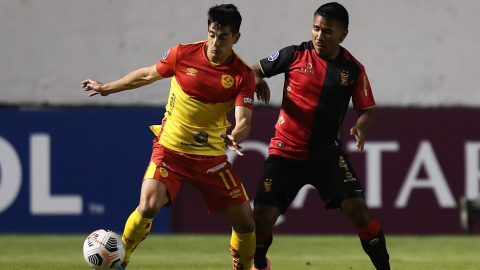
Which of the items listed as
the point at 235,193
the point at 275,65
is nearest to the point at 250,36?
the point at 275,65

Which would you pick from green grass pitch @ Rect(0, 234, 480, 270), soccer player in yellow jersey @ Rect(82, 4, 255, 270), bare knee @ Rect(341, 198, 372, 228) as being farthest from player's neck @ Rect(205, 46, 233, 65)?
green grass pitch @ Rect(0, 234, 480, 270)

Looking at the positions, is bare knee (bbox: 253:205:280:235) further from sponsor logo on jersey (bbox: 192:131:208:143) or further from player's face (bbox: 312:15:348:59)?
player's face (bbox: 312:15:348:59)

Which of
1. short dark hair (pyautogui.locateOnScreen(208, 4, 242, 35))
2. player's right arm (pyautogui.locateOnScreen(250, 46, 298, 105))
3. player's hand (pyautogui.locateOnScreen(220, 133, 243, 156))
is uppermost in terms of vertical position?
short dark hair (pyautogui.locateOnScreen(208, 4, 242, 35))

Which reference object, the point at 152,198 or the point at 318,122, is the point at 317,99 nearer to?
the point at 318,122

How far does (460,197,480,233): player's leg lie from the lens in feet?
30.8

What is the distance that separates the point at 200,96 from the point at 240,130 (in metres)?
0.44

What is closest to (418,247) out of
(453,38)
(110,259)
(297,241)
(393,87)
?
(297,241)

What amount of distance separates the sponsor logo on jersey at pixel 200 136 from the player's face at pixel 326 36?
108 cm

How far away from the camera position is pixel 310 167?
5625 mm

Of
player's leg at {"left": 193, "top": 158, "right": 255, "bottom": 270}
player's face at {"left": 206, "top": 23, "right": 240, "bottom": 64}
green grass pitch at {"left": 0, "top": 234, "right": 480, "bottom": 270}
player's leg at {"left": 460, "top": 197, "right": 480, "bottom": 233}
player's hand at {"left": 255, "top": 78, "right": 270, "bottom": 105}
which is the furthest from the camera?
player's leg at {"left": 460, "top": 197, "right": 480, "bottom": 233}

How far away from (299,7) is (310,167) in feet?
17.4

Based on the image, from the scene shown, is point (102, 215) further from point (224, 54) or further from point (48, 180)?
point (224, 54)

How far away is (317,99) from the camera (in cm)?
561

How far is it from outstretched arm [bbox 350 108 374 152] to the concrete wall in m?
5.02
